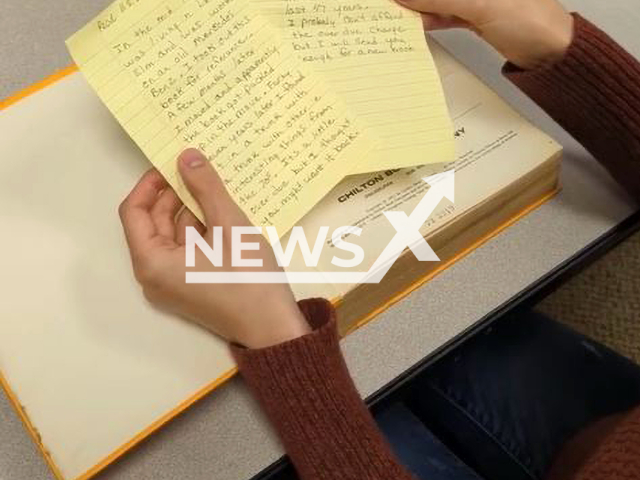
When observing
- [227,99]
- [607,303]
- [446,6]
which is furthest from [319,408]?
[607,303]

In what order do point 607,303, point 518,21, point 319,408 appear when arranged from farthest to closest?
point 607,303, point 518,21, point 319,408

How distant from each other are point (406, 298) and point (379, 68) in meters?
0.19

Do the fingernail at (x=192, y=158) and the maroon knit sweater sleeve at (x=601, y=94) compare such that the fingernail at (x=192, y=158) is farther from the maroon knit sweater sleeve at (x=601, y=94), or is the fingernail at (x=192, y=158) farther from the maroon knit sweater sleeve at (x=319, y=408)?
the maroon knit sweater sleeve at (x=601, y=94)

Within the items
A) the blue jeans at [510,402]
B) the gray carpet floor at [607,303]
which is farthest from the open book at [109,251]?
the gray carpet floor at [607,303]

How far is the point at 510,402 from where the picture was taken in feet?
2.41

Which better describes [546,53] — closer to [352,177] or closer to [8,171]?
[352,177]

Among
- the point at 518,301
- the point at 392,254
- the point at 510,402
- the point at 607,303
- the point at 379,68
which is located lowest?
the point at 607,303

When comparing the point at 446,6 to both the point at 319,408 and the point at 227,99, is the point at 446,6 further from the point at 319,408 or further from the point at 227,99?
the point at 319,408

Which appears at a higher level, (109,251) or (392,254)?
(109,251)

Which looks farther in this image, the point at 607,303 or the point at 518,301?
the point at 607,303

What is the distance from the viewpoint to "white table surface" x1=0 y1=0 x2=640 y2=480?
0.57 meters

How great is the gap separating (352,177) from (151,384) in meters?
0.22

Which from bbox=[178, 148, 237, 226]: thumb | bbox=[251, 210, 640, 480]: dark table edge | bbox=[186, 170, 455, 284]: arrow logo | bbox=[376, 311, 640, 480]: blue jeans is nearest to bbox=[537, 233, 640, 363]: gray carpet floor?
bbox=[376, 311, 640, 480]: blue jeans

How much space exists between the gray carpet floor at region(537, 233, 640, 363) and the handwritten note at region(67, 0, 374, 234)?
0.66m
